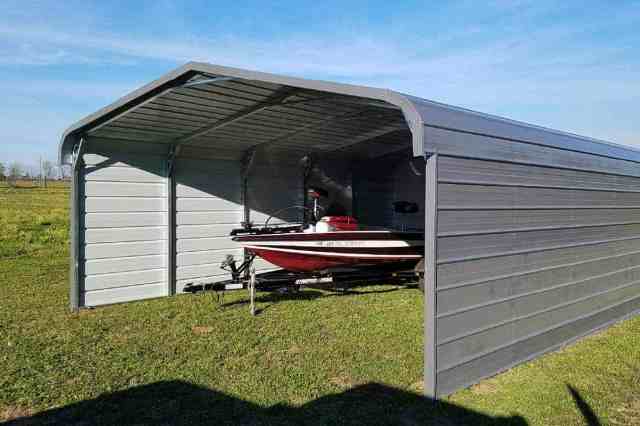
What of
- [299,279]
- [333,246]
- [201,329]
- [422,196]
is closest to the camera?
[201,329]

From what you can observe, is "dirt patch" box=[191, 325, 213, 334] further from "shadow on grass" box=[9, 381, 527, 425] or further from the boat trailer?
"shadow on grass" box=[9, 381, 527, 425]

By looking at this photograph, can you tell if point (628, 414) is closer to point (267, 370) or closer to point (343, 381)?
point (343, 381)

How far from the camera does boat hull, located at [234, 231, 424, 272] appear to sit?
23.2 feet

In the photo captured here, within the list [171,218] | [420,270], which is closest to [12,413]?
[171,218]

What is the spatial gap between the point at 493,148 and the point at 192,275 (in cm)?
519

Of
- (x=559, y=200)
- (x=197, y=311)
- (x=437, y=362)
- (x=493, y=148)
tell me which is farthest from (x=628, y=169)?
(x=197, y=311)

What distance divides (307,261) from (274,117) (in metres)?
2.08

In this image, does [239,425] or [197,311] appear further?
[197,311]

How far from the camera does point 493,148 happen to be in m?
4.43

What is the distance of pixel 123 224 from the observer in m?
7.27

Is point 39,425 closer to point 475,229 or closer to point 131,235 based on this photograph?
point 475,229

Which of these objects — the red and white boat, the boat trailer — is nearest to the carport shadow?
the boat trailer

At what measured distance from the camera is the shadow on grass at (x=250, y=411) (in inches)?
140

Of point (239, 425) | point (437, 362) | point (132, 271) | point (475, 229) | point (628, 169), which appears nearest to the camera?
point (239, 425)
